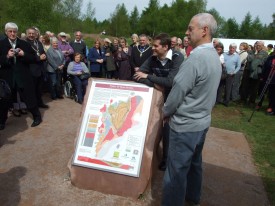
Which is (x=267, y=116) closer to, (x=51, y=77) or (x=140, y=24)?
(x=51, y=77)

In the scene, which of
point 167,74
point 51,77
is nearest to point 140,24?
point 51,77

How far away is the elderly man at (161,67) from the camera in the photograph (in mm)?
3781

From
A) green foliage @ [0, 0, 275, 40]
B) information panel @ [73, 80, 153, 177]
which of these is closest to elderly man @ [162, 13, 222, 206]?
information panel @ [73, 80, 153, 177]

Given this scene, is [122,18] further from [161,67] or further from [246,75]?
[161,67]

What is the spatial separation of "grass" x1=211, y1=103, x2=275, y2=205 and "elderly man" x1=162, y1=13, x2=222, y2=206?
167cm

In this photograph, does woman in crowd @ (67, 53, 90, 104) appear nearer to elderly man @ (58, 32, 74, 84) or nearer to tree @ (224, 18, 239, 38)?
elderly man @ (58, 32, 74, 84)

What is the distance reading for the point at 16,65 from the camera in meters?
5.82

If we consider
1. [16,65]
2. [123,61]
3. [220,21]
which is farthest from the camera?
[220,21]

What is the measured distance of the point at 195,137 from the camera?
9.62ft

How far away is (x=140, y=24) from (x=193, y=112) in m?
55.3

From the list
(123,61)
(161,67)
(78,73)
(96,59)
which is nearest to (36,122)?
(78,73)

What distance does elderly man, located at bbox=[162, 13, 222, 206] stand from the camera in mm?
2693

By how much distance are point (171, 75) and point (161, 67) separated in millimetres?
234

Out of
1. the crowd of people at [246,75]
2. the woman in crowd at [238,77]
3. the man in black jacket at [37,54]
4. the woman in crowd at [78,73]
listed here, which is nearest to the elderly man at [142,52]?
the woman in crowd at [78,73]
